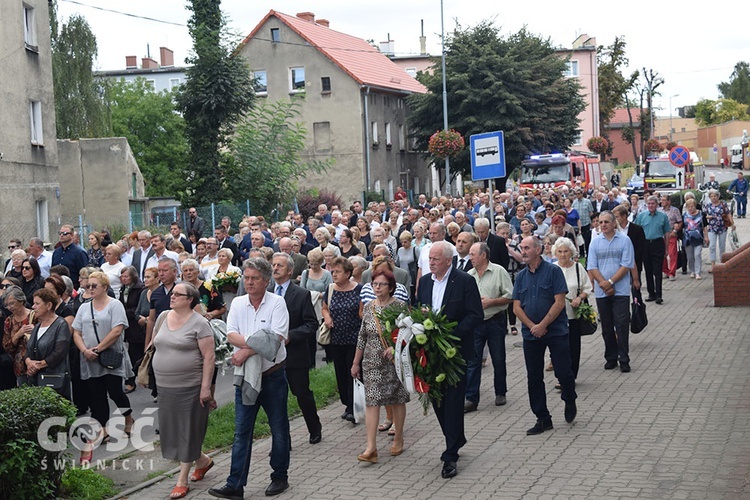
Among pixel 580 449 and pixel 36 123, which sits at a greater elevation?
pixel 36 123

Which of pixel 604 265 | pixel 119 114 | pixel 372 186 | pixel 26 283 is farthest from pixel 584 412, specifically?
pixel 119 114

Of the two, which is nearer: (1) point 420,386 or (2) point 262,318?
(2) point 262,318

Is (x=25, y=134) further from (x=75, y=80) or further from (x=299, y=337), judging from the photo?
(x=75, y=80)

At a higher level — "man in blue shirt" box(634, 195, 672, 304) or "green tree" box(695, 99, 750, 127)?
"green tree" box(695, 99, 750, 127)

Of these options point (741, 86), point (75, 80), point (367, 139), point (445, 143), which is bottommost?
point (445, 143)

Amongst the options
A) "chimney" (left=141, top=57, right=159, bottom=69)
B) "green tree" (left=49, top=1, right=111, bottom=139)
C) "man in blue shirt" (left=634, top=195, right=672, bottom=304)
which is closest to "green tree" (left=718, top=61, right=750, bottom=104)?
"chimney" (left=141, top=57, right=159, bottom=69)

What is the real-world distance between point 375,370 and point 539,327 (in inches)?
68.3

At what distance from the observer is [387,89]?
178 feet

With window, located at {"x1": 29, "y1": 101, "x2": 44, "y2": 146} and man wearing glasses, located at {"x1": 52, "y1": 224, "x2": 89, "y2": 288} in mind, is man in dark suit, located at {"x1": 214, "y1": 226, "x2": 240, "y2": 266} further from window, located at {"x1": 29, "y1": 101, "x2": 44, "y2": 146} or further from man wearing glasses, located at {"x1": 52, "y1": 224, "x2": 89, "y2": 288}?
window, located at {"x1": 29, "y1": 101, "x2": 44, "y2": 146}

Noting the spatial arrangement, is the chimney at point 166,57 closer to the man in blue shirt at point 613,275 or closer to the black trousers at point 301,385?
the man in blue shirt at point 613,275

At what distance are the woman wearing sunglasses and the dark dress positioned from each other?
2537 mm

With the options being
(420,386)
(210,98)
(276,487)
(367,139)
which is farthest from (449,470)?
(367,139)

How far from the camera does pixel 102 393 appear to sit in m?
9.73

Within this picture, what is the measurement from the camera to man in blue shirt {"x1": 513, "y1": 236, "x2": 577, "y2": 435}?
951 centimetres
